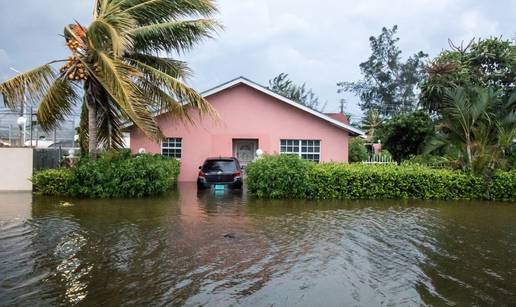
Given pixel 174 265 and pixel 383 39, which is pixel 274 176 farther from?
pixel 383 39

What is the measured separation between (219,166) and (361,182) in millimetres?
5197

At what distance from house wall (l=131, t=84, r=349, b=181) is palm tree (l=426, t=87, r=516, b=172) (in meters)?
Result: 5.52

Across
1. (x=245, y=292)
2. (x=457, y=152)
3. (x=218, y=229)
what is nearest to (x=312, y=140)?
(x=457, y=152)

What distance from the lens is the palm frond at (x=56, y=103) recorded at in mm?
15797

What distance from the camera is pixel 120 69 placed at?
1364 cm

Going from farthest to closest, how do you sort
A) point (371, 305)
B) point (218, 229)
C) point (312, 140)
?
point (312, 140) < point (218, 229) < point (371, 305)

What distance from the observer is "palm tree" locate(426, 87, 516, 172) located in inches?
666

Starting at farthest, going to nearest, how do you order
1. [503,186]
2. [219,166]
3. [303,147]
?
[303,147], [219,166], [503,186]

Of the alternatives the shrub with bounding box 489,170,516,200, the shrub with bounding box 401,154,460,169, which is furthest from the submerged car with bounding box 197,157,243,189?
the shrub with bounding box 489,170,516,200

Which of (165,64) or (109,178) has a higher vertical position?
(165,64)

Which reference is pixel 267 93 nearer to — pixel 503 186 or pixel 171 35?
pixel 171 35

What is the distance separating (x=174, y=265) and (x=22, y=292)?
2145 mm

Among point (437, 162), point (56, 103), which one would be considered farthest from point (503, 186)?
point (56, 103)

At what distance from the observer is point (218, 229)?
10.1 m
